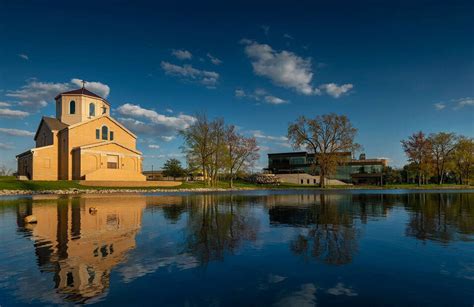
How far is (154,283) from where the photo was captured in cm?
738

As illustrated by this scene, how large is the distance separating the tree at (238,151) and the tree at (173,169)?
1946 centimetres

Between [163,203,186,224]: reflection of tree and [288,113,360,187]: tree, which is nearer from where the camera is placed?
[163,203,186,224]: reflection of tree

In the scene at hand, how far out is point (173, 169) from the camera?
95.0 meters

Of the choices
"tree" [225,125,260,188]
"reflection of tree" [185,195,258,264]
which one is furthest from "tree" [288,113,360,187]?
"reflection of tree" [185,195,258,264]

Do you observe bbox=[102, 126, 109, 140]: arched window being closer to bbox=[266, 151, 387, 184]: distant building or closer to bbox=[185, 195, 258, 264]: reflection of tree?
bbox=[185, 195, 258, 264]: reflection of tree

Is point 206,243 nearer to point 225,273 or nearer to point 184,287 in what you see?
point 225,273

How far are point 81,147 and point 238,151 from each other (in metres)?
39.0

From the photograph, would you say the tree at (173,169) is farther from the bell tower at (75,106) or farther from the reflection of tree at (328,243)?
the reflection of tree at (328,243)

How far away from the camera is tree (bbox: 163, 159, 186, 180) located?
95188 mm

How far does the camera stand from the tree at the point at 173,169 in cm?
9519

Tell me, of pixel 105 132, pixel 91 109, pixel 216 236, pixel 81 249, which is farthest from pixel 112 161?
pixel 81 249

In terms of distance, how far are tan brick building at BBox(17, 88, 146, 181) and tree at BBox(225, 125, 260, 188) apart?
2362cm

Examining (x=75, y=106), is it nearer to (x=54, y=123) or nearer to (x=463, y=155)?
(x=54, y=123)

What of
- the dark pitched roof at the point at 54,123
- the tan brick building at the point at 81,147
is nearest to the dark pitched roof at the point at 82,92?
the tan brick building at the point at 81,147
